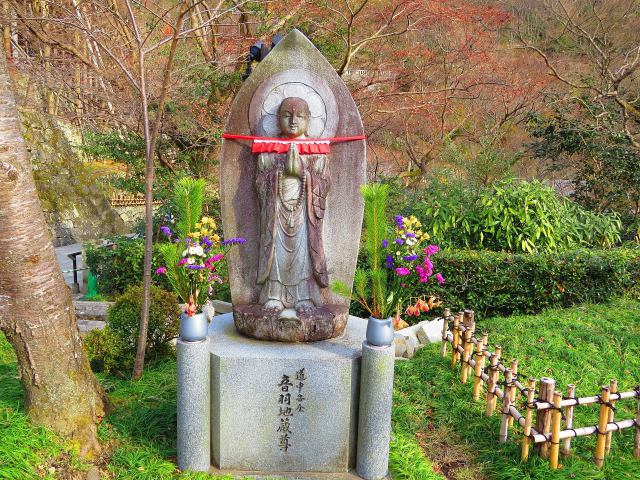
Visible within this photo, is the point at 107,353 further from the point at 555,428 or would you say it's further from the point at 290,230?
the point at 555,428

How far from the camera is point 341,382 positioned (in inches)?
142

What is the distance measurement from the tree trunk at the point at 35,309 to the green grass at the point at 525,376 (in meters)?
2.57

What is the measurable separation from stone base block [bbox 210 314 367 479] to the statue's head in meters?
1.60

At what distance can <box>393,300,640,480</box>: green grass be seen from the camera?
12.8 ft

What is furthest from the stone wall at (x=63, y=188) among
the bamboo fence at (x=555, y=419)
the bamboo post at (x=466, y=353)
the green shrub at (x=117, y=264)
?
the bamboo fence at (x=555, y=419)

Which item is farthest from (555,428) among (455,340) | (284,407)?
(284,407)

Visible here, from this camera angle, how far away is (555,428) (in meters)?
3.75

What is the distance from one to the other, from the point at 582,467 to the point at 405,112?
30.8 ft

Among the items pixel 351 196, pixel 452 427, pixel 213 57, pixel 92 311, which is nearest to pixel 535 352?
pixel 452 427

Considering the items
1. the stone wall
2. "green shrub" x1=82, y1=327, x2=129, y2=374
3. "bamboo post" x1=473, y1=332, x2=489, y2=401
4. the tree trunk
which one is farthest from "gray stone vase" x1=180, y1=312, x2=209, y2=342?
the stone wall

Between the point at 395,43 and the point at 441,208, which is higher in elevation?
the point at 395,43

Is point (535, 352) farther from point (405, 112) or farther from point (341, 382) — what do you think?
point (405, 112)

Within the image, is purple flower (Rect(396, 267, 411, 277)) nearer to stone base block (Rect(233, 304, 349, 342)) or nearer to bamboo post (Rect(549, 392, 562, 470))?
stone base block (Rect(233, 304, 349, 342))

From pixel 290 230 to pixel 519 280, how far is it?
494cm
